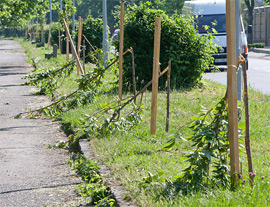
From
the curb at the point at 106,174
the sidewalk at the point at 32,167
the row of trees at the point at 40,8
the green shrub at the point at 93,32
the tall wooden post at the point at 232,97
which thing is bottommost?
the sidewalk at the point at 32,167

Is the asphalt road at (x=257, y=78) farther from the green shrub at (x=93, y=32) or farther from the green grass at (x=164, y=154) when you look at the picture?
the green shrub at (x=93, y=32)

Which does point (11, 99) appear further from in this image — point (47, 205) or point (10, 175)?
point (47, 205)

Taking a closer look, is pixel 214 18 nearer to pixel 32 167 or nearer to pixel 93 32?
pixel 93 32

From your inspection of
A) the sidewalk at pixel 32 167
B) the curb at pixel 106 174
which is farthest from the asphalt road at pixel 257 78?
the curb at pixel 106 174

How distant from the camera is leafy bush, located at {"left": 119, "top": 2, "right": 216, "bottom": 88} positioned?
516 inches

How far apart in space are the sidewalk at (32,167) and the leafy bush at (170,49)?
3.34m

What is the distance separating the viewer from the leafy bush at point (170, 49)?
43.0 ft

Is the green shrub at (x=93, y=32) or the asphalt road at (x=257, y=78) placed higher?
the green shrub at (x=93, y=32)

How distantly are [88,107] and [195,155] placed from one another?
586 centimetres

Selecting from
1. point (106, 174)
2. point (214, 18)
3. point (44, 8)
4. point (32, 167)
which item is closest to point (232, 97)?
point (106, 174)

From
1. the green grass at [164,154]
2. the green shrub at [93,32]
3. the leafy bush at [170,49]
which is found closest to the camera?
the green grass at [164,154]

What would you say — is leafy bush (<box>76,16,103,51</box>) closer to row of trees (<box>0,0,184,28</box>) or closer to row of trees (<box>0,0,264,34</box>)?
row of trees (<box>0,0,264,34</box>)

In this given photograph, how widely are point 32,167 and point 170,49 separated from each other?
23.1 ft

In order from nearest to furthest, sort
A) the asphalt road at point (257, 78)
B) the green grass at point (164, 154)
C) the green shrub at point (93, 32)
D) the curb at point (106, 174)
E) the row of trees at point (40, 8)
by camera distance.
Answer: the green grass at point (164, 154) → the curb at point (106, 174) → the asphalt road at point (257, 78) → the row of trees at point (40, 8) → the green shrub at point (93, 32)
